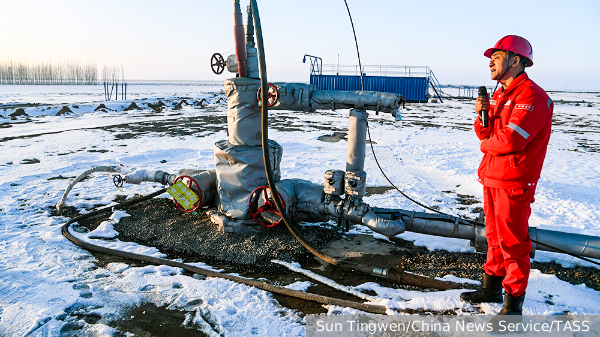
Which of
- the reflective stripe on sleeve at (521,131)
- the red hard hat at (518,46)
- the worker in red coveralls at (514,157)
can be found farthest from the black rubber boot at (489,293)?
the red hard hat at (518,46)

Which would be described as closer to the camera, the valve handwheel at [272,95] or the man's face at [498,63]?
the man's face at [498,63]

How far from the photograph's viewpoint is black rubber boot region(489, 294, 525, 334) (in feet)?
9.73

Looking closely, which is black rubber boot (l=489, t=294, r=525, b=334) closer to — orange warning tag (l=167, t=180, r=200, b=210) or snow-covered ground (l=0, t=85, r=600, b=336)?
snow-covered ground (l=0, t=85, r=600, b=336)

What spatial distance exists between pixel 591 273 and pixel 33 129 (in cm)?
1736

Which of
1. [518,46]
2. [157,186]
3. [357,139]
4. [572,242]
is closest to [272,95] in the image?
[357,139]

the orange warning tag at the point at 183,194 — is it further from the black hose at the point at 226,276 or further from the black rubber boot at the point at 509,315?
the black rubber boot at the point at 509,315

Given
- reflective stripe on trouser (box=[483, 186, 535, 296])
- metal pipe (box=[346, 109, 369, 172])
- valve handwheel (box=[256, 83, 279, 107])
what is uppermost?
valve handwheel (box=[256, 83, 279, 107])

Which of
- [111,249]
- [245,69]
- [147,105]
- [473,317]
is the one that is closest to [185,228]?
[111,249]

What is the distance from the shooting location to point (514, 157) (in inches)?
114

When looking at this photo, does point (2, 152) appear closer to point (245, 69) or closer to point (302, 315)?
point (245, 69)

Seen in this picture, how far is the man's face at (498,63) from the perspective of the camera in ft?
10.1

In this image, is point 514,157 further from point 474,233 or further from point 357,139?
→ point 357,139

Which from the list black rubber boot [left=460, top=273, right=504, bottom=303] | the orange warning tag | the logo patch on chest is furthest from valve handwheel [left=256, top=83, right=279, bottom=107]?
black rubber boot [left=460, top=273, right=504, bottom=303]

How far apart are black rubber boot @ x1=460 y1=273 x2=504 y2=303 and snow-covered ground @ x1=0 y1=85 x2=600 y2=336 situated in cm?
8
